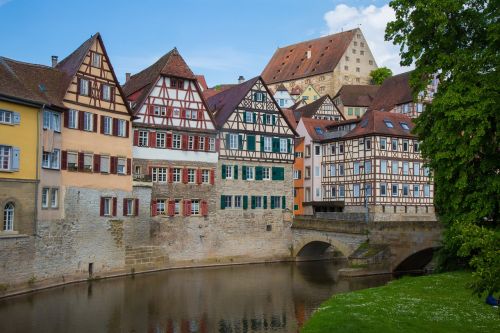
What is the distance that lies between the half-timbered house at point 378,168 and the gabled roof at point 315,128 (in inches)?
53.9

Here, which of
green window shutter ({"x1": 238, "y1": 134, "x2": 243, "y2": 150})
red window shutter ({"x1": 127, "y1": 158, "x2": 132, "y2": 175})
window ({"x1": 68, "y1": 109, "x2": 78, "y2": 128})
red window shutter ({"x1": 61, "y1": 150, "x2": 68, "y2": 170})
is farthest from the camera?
green window shutter ({"x1": 238, "y1": 134, "x2": 243, "y2": 150})

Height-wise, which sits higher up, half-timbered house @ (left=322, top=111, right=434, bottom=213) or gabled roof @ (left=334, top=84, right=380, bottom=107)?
gabled roof @ (left=334, top=84, right=380, bottom=107)

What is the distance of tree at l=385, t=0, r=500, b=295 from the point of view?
1955 cm

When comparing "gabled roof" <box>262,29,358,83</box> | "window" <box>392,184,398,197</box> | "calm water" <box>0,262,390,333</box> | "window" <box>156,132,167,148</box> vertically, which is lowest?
"calm water" <box>0,262,390,333</box>

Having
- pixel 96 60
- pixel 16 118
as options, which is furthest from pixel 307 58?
pixel 16 118

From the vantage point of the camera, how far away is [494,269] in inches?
368

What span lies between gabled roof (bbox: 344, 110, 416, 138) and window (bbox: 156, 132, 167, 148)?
16.3 metres

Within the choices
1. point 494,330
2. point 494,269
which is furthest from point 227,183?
point 494,269

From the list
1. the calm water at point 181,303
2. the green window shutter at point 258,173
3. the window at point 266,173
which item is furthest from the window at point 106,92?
the window at point 266,173

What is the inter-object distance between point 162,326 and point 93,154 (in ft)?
44.8

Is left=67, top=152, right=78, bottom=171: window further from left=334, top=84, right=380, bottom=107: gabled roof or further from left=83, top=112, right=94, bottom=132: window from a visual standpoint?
left=334, top=84, right=380, bottom=107: gabled roof

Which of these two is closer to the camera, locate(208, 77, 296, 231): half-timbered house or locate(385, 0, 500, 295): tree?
locate(385, 0, 500, 295): tree

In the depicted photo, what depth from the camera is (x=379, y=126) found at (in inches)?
1746

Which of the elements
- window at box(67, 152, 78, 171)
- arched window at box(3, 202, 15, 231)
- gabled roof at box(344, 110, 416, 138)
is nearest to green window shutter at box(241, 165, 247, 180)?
gabled roof at box(344, 110, 416, 138)
